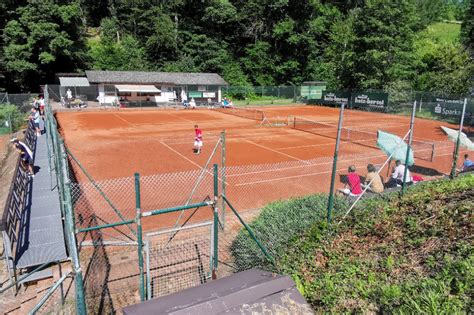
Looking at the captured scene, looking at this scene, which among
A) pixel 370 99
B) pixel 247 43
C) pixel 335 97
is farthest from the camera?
pixel 247 43

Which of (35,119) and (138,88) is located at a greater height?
(138,88)

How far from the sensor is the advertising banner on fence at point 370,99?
3953cm

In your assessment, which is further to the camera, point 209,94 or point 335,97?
point 209,94

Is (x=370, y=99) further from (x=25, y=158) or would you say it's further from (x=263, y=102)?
(x=25, y=158)

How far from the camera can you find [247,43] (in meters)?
68.2

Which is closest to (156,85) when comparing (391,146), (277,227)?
(391,146)

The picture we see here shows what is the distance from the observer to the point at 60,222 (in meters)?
9.16

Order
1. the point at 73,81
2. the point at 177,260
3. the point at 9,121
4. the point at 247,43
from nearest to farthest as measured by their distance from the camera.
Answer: the point at 177,260, the point at 9,121, the point at 73,81, the point at 247,43

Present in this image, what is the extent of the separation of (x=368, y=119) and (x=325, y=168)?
2105 cm

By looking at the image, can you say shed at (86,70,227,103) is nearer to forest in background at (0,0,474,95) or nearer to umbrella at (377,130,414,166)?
forest in background at (0,0,474,95)

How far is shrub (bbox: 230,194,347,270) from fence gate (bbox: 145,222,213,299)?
736 mm

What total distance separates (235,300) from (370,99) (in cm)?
4191

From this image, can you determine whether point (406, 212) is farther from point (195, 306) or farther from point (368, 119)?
point (368, 119)

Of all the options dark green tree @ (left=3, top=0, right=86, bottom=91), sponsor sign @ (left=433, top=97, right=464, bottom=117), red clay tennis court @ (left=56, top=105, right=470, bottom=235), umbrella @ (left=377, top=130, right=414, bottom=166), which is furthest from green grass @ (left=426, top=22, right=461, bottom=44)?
umbrella @ (left=377, top=130, right=414, bottom=166)
